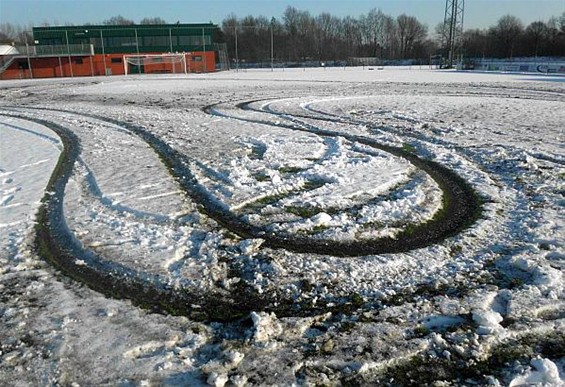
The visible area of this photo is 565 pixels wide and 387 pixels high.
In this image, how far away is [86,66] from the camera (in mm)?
66312

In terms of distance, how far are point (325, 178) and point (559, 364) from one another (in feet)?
18.2

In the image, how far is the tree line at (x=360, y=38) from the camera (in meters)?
94.8

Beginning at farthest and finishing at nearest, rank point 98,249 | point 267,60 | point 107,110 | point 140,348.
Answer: point 267,60
point 107,110
point 98,249
point 140,348

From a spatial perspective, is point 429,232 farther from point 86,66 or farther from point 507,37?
point 507,37

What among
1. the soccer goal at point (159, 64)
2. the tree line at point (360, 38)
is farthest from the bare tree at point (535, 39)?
the soccer goal at point (159, 64)

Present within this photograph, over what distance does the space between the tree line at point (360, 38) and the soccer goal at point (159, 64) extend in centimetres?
2698

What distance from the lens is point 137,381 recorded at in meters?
3.59

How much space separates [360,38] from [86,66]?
3691 inches

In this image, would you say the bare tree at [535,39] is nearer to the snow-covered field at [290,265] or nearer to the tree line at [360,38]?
the tree line at [360,38]

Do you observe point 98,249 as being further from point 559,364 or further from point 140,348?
point 559,364

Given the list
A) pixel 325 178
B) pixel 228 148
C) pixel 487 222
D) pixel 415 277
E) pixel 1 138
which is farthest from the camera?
pixel 1 138

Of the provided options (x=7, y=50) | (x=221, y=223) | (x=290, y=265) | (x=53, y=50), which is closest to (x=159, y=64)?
(x=53, y=50)

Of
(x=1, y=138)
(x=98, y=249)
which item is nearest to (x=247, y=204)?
(x=98, y=249)

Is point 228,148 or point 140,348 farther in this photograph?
point 228,148
